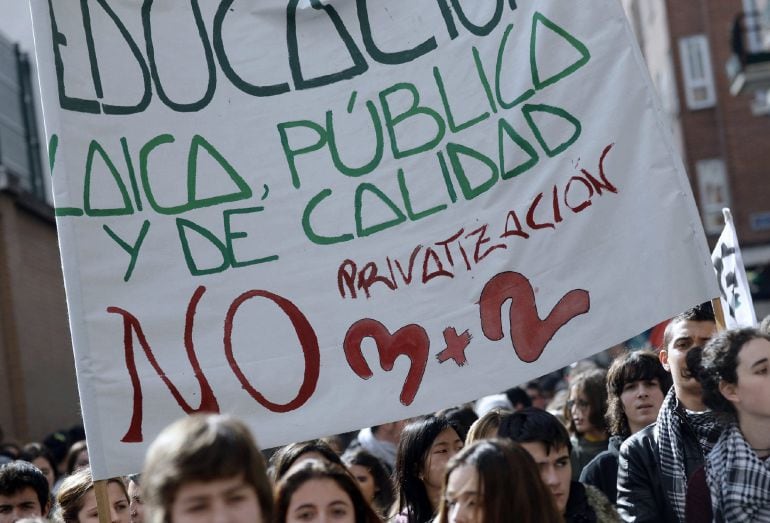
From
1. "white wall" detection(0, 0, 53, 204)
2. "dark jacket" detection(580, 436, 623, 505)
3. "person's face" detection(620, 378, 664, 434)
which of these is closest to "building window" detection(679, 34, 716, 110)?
"white wall" detection(0, 0, 53, 204)

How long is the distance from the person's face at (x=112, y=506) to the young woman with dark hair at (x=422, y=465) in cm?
122

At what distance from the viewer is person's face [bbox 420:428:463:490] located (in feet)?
17.7

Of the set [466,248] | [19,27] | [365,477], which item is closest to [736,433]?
[466,248]

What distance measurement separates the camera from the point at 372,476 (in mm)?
6762

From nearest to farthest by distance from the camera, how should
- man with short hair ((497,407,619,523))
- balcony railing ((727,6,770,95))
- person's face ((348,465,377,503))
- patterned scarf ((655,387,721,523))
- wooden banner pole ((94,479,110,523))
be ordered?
wooden banner pole ((94,479,110,523)), man with short hair ((497,407,619,523)), patterned scarf ((655,387,721,523)), person's face ((348,465,377,503)), balcony railing ((727,6,770,95))

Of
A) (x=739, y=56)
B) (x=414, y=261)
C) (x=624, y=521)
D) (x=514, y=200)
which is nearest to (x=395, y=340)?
(x=414, y=261)

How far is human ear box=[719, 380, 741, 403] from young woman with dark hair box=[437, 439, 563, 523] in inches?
34.9

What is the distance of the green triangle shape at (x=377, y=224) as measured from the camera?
484 cm

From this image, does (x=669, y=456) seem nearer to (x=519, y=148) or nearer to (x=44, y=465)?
(x=519, y=148)

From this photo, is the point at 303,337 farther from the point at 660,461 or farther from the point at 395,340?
the point at 660,461

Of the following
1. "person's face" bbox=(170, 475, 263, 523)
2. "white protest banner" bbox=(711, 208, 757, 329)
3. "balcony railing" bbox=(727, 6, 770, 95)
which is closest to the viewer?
"person's face" bbox=(170, 475, 263, 523)

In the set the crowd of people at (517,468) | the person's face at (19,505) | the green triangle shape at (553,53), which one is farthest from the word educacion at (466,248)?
the person's face at (19,505)

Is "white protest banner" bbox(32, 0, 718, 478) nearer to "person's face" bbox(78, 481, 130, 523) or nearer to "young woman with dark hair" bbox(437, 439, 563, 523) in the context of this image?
"young woman with dark hair" bbox(437, 439, 563, 523)

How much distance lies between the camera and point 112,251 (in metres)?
4.78
